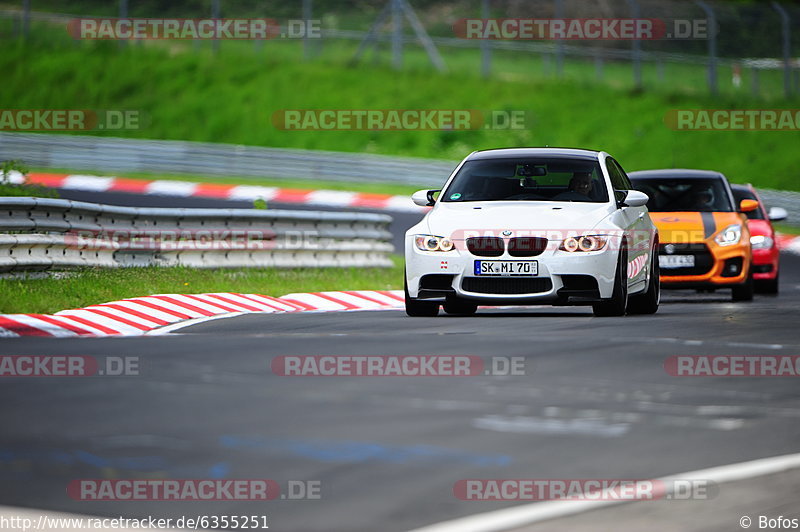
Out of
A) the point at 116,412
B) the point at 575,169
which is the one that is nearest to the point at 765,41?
the point at 575,169

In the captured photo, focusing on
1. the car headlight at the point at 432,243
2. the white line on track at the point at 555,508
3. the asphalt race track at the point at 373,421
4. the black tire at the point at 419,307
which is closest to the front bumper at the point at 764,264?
the black tire at the point at 419,307

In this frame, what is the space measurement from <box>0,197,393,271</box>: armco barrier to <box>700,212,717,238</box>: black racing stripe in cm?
469

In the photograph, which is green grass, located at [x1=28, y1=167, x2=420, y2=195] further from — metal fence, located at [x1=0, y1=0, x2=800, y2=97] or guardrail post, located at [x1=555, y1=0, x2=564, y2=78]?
guardrail post, located at [x1=555, y1=0, x2=564, y2=78]

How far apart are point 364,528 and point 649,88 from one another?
37.6 m

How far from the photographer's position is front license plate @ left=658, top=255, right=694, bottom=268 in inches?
672

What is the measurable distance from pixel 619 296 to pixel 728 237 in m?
4.09

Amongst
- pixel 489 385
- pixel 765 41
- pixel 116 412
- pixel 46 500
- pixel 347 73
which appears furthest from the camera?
pixel 347 73

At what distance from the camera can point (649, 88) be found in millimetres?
41906

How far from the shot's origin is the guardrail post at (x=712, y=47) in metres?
35.8

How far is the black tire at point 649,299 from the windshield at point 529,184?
117cm

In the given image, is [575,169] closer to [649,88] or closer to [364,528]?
[364,528]
